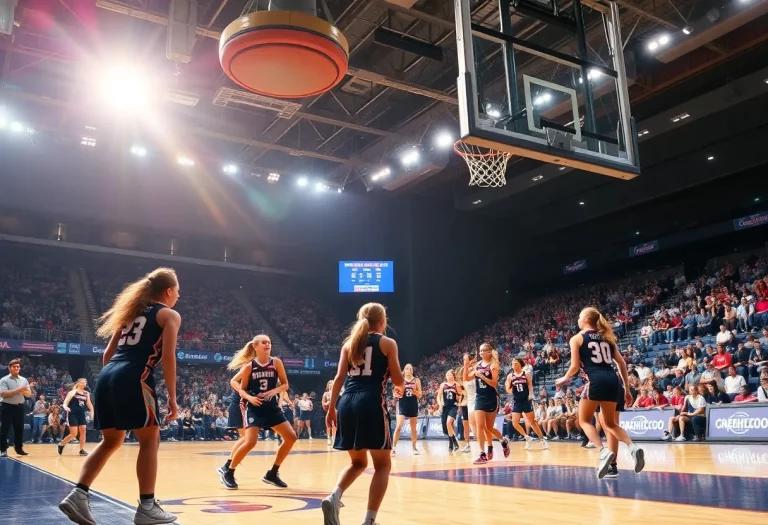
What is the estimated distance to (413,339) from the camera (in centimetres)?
2716

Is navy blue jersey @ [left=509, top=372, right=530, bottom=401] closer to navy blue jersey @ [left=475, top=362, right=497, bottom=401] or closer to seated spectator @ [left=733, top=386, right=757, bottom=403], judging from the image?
navy blue jersey @ [left=475, top=362, right=497, bottom=401]

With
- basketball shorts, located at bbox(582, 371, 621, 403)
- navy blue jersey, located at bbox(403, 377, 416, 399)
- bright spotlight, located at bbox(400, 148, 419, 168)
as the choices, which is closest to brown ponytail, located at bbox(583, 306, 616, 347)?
basketball shorts, located at bbox(582, 371, 621, 403)

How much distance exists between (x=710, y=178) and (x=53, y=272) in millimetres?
26274

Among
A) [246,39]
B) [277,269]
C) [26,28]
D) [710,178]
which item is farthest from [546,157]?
[277,269]

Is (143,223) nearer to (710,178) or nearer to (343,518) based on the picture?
(710,178)

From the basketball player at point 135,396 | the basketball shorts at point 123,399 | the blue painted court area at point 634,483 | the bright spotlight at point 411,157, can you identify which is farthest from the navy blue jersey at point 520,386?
the bright spotlight at point 411,157

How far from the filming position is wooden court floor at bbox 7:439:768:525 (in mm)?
4402

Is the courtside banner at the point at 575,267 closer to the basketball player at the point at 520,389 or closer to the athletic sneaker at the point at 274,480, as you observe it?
the basketball player at the point at 520,389

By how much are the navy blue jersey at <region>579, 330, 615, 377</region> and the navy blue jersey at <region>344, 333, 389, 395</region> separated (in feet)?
10.8

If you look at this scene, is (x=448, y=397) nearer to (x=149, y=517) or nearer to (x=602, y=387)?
(x=602, y=387)

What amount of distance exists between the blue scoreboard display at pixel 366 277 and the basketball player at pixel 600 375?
66.2ft

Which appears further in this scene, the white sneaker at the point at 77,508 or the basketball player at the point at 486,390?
the basketball player at the point at 486,390

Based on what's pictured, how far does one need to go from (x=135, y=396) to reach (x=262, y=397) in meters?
3.04

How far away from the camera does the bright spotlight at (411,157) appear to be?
21117 mm
